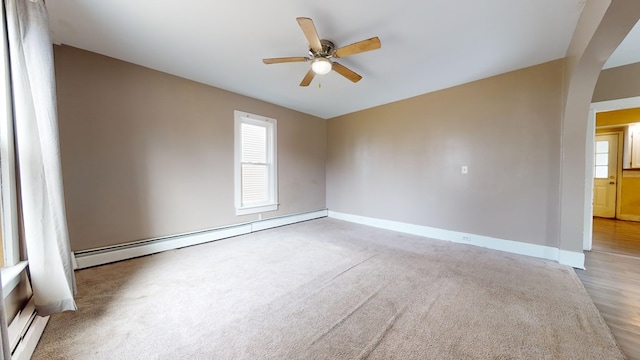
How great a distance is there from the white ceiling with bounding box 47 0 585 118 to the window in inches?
40.8

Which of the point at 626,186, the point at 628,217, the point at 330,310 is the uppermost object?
the point at 626,186

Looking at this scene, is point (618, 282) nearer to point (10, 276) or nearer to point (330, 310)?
point (330, 310)

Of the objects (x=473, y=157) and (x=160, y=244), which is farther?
(x=473, y=157)

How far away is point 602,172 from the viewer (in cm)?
518

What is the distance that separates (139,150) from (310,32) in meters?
2.75

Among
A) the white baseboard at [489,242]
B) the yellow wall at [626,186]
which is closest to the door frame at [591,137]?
the white baseboard at [489,242]

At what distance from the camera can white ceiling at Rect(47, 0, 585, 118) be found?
76.5 inches

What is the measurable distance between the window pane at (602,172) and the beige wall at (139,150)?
8031 mm

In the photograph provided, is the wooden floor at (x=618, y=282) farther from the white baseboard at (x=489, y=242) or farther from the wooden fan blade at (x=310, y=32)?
the wooden fan blade at (x=310, y=32)

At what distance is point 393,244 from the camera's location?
3514 millimetres

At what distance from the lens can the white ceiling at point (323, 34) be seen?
6.38 feet

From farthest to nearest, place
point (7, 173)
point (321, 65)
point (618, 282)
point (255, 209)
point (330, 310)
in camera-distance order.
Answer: point (255, 209) → point (321, 65) → point (618, 282) → point (330, 310) → point (7, 173)

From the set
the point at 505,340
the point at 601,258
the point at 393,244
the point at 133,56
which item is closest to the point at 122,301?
the point at 133,56

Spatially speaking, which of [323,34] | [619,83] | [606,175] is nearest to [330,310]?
[323,34]
